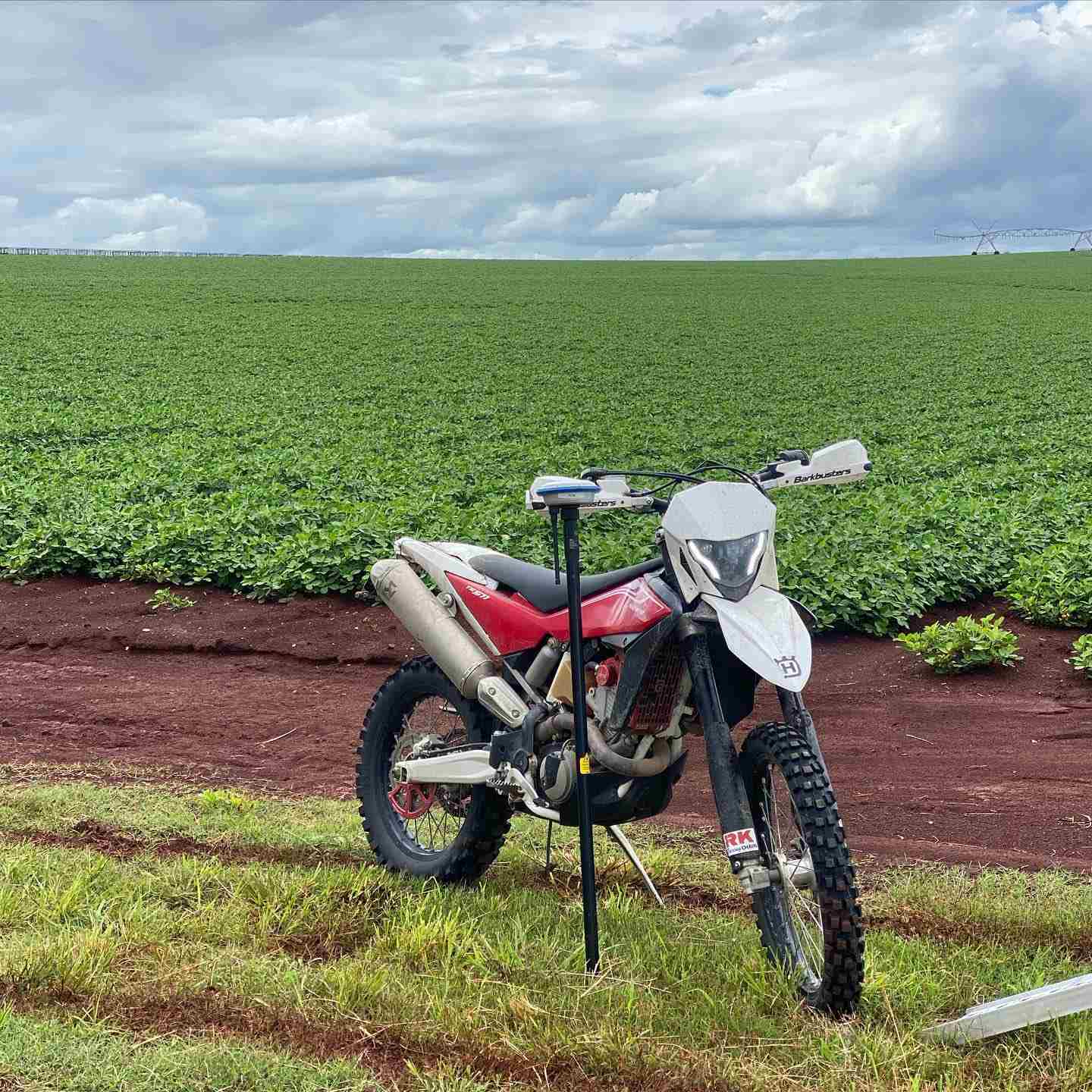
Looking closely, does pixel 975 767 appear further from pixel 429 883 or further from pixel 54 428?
pixel 54 428

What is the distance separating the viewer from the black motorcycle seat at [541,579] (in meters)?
4.43

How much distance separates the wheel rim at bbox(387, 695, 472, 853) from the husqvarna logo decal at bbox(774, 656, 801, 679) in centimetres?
188

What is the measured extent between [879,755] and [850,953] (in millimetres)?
3715

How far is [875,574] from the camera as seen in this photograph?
10.1 m

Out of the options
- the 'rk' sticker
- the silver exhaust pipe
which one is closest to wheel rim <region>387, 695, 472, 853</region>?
the silver exhaust pipe

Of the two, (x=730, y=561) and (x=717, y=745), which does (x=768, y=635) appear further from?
(x=717, y=745)

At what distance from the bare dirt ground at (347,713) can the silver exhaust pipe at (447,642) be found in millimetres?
1675

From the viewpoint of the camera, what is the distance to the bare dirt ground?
6207 millimetres

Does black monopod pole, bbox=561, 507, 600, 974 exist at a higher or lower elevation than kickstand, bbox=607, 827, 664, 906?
higher

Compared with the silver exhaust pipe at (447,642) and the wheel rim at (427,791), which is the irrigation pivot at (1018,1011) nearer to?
the silver exhaust pipe at (447,642)

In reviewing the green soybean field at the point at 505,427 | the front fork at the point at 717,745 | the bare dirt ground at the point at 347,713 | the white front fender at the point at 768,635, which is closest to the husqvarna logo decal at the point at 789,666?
the white front fender at the point at 768,635

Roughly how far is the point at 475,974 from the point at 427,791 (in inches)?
53.8

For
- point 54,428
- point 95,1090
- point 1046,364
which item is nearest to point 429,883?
point 95,1090

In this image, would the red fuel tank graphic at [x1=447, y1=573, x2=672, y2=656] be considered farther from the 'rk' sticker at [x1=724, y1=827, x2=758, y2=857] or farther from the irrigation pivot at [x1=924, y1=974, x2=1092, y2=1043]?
the irrigation pivot at [x1=924, y1=974, x2=1092, y2=1043]
